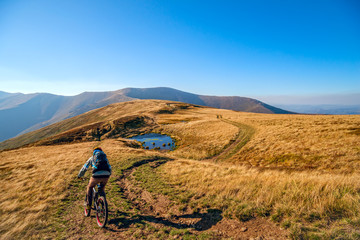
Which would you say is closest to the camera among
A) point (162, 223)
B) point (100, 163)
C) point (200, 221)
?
point (200, 221)

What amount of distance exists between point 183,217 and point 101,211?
15.4 ft

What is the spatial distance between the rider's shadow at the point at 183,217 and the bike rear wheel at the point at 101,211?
531 millimetres

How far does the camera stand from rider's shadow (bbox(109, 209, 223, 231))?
7770 mm

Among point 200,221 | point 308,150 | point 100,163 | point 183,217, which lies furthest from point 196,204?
point 308,150

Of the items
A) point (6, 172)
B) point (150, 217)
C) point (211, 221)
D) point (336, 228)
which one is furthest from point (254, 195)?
point (6, 172)

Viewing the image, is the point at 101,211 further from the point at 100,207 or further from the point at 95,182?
the point at 95,182

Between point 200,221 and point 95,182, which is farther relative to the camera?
point 95,182

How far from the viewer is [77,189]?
46.3 feet

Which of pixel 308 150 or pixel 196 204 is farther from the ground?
pixel 308 150

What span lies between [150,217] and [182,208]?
1.99 metres

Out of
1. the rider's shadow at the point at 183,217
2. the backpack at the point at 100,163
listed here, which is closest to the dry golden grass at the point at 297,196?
the rider's shadow at the point at 183,217

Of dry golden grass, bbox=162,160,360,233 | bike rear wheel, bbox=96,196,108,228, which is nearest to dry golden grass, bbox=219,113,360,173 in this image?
dry golden grass, bbox=162,160,360,233

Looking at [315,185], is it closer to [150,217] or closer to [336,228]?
[336,228]

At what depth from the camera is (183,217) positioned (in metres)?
8.63
